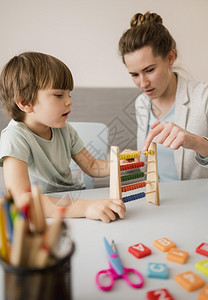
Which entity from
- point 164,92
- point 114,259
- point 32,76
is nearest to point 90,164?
point 32,76

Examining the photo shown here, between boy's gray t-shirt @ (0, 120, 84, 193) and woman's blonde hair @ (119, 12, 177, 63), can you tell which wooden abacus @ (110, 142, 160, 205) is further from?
woman's blonde hair @ (119, 12, 177, 63)

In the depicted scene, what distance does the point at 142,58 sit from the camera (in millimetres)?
1073

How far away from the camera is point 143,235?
1.86 feet

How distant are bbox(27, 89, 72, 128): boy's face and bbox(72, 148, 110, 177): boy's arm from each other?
0.24 metres

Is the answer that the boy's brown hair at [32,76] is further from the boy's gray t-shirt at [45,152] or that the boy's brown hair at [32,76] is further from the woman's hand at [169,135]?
the woman's hand at [169,135]

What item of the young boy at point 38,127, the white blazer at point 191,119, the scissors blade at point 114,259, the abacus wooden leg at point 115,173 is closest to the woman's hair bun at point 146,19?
the white blazer at point 191,119

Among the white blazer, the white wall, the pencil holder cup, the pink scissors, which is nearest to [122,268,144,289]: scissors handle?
the pink scissors

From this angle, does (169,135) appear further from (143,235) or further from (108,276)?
(108,276)

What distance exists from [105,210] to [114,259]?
185 mm

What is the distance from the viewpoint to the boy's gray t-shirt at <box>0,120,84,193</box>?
786mm

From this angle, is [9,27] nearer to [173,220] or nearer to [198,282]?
[173,220]

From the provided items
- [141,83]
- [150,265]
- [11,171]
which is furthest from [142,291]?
[141,83]

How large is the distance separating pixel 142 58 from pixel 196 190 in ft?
1.90

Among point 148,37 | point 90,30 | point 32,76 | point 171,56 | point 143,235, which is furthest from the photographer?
point 90,30
